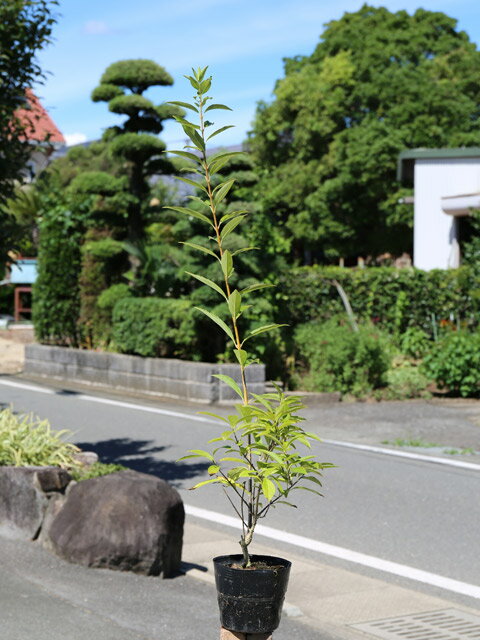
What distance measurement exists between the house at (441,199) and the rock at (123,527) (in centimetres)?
1741

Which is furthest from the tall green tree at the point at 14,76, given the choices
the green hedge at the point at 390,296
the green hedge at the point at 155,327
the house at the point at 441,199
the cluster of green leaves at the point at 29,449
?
the house at the point at 441,199

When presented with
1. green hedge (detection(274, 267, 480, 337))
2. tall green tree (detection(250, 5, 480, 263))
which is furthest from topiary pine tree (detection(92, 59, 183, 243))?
tall green tree (detection(250, 5, 480, 263))

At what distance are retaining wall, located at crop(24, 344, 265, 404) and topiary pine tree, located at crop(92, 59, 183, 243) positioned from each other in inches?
110

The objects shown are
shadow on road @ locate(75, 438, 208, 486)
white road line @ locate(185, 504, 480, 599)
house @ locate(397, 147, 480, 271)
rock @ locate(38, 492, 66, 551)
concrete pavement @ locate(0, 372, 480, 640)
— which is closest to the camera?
concrete pavement @ locate(0, 372, 480, 640)

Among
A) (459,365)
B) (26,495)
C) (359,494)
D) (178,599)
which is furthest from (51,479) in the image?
(459,365)

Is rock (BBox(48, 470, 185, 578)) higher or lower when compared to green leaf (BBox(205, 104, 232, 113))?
lower

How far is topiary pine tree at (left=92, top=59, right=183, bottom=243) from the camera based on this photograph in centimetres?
1906

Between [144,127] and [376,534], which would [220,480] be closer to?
[376,534]

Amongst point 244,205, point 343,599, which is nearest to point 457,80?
point 244,205

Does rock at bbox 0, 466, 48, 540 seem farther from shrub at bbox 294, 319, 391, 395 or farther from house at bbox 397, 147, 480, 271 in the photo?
house at bbox 397, 147, 480, 271

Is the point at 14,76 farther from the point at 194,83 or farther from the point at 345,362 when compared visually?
the point at 345,362

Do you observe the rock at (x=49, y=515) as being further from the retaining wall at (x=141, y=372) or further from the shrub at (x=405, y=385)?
the shrub at (x=405, y=385)

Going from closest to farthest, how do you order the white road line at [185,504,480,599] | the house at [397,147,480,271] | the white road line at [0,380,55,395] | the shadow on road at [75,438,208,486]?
the white road line at [185,504,480,599], the shadow on road at [75,438,208,486], the white road line at [0,380,55,395], the house at [397,147,480,271]

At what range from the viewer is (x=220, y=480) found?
348 centimetres
